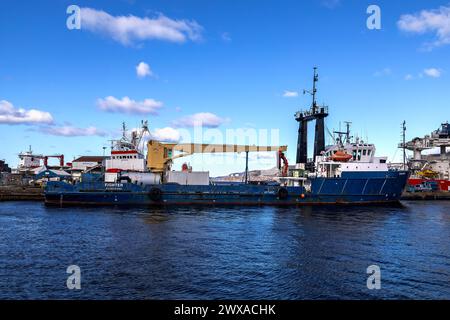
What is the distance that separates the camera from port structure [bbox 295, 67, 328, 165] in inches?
2249

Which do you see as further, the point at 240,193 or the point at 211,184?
the point at 211,184

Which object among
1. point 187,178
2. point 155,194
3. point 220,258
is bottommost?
point 220,258

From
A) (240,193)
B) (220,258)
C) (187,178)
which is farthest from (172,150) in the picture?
(220,258)

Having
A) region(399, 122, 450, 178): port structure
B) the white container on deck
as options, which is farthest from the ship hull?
region(399, 122, 450, 178): port structure

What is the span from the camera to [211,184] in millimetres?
47094

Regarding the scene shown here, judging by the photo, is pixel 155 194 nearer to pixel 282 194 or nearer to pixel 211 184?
pixel 211 184

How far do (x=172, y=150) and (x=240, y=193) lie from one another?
37.9 feet

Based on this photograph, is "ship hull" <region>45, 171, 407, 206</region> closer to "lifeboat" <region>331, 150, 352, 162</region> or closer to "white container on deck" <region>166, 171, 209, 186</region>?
"white container on deck" <region>166, 171, 209, 186</region>

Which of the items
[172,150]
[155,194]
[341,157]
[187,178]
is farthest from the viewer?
[172,150]

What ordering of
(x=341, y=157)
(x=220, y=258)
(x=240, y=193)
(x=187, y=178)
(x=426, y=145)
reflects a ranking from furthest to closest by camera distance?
(x=426, y=145), (x=341, y=157), (x=187, y=178), (x=240, y=193), (x=220, y=258)

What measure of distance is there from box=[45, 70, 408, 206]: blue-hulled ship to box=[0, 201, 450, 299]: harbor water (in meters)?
11.7

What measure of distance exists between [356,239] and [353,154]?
28459 millimetres
